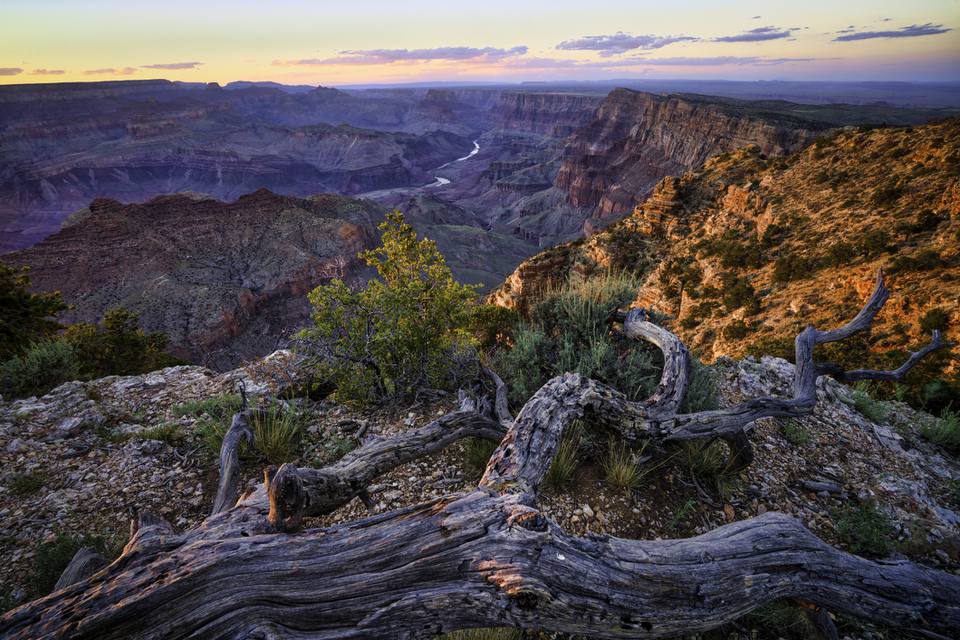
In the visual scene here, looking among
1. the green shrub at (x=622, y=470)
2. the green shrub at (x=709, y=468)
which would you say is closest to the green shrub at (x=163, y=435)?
the green shrub at (x=622, y=470)

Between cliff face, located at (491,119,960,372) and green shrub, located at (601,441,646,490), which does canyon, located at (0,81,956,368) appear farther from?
green shrub, located at (601,441,646,490)

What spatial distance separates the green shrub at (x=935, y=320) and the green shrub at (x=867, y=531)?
872 cm

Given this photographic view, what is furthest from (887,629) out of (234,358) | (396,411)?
(234,358)

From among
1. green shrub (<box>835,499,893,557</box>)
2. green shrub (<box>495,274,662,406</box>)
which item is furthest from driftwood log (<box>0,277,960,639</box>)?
green shrub (<box>495,274,662,406</box>)

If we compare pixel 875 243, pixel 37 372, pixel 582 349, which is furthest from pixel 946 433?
pixel 37 372

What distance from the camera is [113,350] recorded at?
13977 mm

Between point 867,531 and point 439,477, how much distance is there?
3765 millimetres

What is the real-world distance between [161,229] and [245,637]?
233 ft

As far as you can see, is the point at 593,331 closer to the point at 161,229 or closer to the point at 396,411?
the point at 396,411

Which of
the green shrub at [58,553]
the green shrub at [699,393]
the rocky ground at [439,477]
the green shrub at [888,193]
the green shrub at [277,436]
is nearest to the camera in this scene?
the green shrub at [58,553]

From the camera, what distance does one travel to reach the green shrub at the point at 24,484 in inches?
165

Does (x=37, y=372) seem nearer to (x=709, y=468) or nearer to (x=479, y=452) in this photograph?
(x=479, y=452)

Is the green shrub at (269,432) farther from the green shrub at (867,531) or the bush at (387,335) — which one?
the green shrub at (867,531)

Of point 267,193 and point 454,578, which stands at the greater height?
point 267,193
